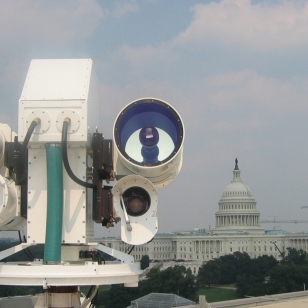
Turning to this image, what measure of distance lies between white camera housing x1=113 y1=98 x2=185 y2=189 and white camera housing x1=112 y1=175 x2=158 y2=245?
0.47 ft

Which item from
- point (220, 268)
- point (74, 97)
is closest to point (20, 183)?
point (74, 97)

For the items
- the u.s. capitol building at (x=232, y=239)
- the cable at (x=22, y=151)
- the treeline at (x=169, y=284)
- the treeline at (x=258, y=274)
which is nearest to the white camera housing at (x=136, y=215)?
the cable at (x=22, y=151)

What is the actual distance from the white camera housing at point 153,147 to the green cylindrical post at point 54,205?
56 centimetres

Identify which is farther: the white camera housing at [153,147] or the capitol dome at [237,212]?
the capitol dome at [237,212]

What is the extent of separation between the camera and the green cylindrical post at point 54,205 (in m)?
5.72

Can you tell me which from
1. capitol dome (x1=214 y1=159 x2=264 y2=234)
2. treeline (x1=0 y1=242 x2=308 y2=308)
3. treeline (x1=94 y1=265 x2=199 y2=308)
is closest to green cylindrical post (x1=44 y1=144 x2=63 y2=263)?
treeline (x1=0 y1=242 x2=308 y2=308)

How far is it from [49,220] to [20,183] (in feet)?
1.99

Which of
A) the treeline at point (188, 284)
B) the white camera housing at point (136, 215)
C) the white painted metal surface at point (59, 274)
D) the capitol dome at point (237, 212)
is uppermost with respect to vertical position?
the capitol dome at point (237, 212)

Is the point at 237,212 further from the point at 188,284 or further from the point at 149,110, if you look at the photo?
the point at 149,110

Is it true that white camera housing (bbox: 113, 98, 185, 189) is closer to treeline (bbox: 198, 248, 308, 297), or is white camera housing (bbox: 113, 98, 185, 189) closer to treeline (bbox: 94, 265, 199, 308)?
treeline (bbox: 94, 265, 199, 308)

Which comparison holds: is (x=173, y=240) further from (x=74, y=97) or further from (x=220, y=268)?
(x=74, y=97)

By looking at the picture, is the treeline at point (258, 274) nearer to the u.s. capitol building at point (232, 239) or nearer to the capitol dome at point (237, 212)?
the u.s. capitol building at point (232, 239)

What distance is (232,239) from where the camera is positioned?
156 m

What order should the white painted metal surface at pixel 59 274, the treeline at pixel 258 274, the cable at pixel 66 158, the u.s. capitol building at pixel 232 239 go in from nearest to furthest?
1. the white painted metal surface at pixel 59 274
2. the cable at pixel 66 158
3. the treeline at pixel 258 274
4. the u.s. capitol building at pixel 232 239
